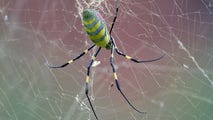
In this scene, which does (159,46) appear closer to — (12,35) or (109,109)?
(109,109)

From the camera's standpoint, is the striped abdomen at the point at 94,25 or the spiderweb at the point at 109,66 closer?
the striped abdomen at the point at 94,25

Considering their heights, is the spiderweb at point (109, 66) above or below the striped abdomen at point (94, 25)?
below

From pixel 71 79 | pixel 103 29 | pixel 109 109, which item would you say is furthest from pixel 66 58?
pixel 103 29

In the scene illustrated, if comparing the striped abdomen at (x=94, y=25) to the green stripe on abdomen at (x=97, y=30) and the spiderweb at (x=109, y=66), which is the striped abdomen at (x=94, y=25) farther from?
the spiderweb at (x=109, y=66)

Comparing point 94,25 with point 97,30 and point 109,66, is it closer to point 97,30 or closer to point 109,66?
point 97,30

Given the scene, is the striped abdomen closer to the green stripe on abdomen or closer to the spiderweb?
the green stripe on abdomen

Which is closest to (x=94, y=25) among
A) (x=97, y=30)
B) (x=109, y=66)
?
(x=97, y=30)

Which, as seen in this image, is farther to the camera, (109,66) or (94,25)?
(109,66)

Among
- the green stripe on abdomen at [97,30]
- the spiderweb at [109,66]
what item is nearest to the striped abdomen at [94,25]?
the green stripe on abdomen at [97,30]
